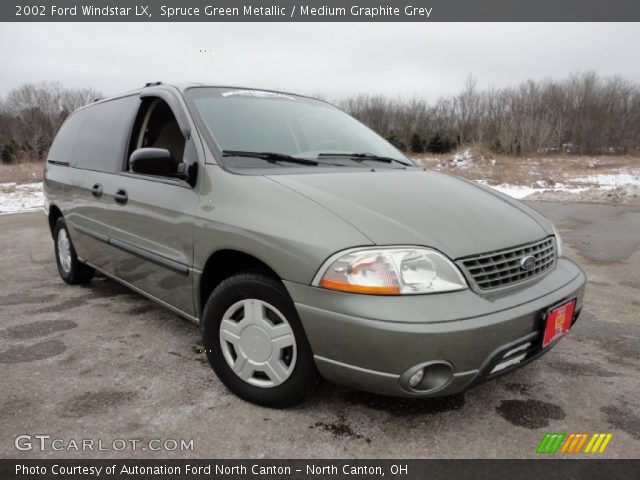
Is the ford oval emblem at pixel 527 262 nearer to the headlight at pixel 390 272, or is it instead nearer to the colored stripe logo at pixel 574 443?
the headlight at pixel 390 272

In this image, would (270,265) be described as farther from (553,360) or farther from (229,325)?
(553,360)

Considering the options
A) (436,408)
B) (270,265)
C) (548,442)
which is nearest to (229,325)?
(270,265)

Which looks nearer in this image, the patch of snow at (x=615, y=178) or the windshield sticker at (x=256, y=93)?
the windshield sticker at (x=256, y=93)

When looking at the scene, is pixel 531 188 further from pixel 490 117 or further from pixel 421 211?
pixel 490 117

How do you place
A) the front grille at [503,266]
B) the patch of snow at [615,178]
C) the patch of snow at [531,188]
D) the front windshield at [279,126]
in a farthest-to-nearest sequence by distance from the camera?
the patch of snow at [615,178]
the patch of snow at [531,188]
the front windshield at [279,126]
the front grille at [503,266]

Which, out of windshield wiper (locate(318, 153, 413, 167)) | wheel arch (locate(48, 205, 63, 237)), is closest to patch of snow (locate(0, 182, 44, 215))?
wheel arch (locate(48, 205, 63, 237))

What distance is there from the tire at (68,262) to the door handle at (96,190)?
89cm

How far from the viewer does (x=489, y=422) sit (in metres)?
2.09

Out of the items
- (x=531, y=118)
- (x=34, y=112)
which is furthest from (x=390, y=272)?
(x=34, y=112)

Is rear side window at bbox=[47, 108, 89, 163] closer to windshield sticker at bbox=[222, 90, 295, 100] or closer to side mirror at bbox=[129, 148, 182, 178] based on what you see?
windshield sticker at bbox=[222, 90, 295, 100]

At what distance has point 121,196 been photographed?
300 cm

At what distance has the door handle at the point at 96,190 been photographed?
3.31 metres

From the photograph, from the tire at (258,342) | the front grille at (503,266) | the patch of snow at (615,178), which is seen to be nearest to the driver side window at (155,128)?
the tire at (258,342)
